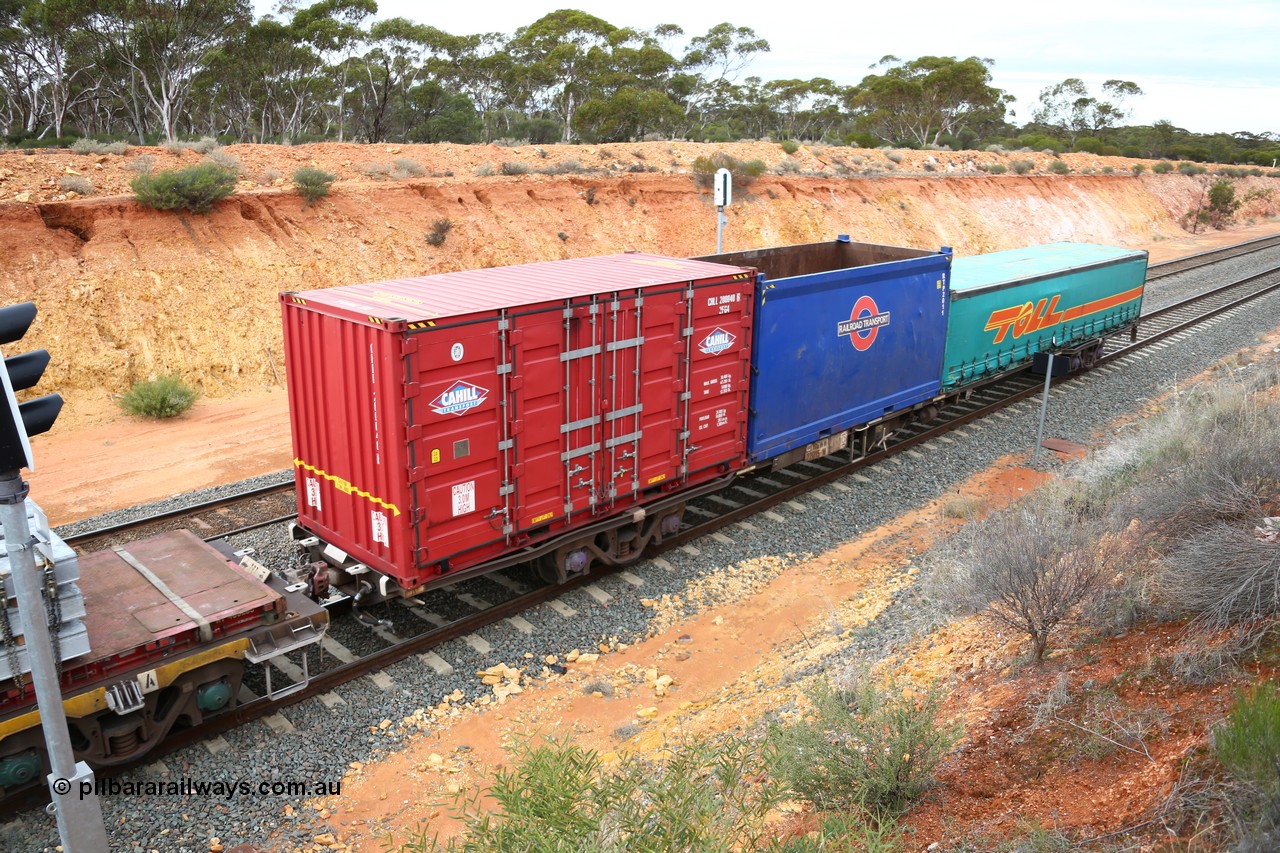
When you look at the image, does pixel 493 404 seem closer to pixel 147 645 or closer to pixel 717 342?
pixel 717 342

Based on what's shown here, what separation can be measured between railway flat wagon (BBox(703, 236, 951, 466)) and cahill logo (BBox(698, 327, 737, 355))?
1.87 ft

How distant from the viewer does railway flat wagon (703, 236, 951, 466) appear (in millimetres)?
11727

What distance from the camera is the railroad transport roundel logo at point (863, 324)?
12.7 metres

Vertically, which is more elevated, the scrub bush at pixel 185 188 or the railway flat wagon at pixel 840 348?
the scrub bush at pixel 185 188

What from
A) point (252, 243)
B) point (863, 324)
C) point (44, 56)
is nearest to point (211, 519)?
point (863, 324)

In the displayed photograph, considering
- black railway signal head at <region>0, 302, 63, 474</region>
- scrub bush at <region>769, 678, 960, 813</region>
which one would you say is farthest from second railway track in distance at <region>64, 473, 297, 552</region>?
scrub bush at <region>769, 678, 960, 813</region>

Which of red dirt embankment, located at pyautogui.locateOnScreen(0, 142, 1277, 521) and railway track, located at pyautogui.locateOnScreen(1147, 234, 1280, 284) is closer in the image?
red dirt embankment, located at pyautogui.locateOnScreen(0, 142, 1277, 521)

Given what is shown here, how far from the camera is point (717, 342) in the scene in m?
10.9

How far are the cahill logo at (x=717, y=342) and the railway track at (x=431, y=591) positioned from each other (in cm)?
242

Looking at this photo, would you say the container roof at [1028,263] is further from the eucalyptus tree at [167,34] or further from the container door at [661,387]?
the eucalyptus tree at [167,34]

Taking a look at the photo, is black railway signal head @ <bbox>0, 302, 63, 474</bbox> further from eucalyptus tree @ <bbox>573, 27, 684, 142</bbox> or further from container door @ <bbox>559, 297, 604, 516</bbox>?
eucalyptus tree @ <bbox>573, 27, 684, 142</bbox>

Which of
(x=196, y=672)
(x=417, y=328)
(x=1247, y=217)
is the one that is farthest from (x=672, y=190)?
(x=1247, y=217)

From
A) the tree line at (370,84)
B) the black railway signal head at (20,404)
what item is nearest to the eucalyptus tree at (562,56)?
the tree line at (370,84)

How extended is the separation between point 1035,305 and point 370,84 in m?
34.9
